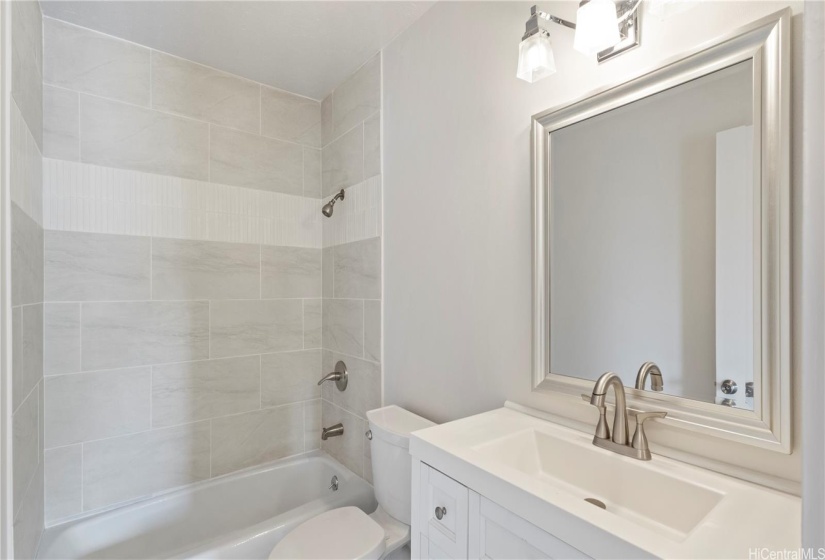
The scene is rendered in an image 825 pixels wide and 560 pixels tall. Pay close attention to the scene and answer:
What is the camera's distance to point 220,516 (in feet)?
6.63

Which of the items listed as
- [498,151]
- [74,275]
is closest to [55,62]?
[74,275]

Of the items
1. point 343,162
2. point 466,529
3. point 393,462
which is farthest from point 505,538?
point 343,162

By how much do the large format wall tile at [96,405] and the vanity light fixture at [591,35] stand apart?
1.98 metres

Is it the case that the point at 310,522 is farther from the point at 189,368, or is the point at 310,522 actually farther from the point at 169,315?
the point at 169,315

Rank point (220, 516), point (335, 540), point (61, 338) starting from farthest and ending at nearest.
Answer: point (220, 516) < point (61, 338) < point (335, 540)

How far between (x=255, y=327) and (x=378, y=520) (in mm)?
1131

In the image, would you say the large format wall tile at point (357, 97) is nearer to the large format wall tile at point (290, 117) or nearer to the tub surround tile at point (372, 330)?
the large format wall tile at point (290, 117)

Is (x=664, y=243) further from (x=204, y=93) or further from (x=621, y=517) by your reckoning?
(x=204, y=93)

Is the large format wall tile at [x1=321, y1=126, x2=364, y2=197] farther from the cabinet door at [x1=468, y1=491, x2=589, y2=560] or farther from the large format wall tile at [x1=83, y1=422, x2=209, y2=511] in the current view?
the cabinet door at [x1=468, y1=491, x2=589, y2=560]

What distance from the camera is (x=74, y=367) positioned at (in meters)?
1.75

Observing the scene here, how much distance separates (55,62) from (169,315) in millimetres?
1127

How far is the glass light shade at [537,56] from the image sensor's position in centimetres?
115

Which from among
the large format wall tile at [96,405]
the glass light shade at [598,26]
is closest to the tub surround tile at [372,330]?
the large format wall tile at [96,405]

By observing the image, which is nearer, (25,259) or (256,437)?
(25,259)
